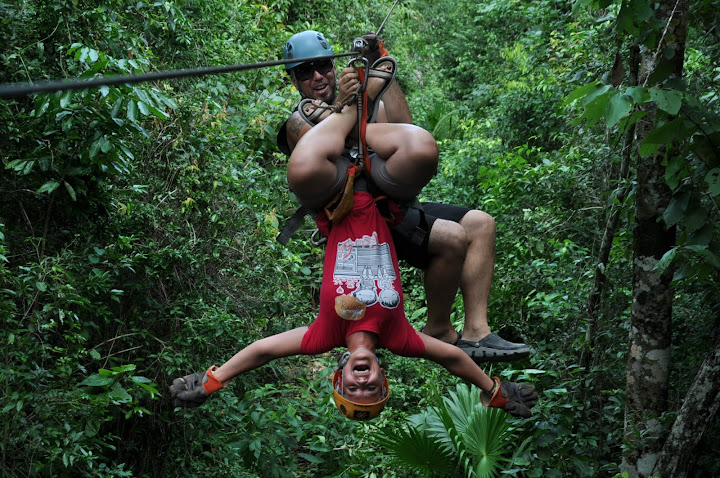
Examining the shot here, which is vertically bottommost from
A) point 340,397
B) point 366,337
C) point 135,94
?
point 340,397

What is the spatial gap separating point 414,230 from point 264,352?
32.7 inches

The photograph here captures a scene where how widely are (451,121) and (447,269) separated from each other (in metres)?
8.01

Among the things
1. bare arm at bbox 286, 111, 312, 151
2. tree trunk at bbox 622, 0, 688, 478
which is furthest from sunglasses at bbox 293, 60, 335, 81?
tree trunk at bbox 622, 0, 688, 478

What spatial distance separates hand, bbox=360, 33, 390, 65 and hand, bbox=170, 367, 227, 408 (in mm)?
1506

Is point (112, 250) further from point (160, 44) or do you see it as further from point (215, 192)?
point (160, 44)

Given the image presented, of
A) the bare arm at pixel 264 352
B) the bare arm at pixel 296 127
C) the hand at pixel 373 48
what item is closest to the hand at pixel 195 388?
the bare arm at pixel 264 352

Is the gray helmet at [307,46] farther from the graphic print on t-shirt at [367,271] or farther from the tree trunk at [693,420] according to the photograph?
the tree trunk at [693,420]

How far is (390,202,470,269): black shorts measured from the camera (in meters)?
3.39

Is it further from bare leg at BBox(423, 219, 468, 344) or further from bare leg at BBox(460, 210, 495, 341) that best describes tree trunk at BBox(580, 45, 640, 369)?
bare leg at BBox(423, 219, 468, 344)

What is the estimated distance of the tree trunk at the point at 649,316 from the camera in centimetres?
379

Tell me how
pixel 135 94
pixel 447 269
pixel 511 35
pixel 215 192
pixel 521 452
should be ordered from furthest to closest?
pixel 511 35 → pixel 215 192 → pixel 521 452 → pixel 135 94 → pixel 447 269

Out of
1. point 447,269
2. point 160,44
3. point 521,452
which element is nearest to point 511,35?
point 160,44

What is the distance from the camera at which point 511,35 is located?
13031 millimetres

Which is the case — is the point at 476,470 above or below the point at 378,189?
below
